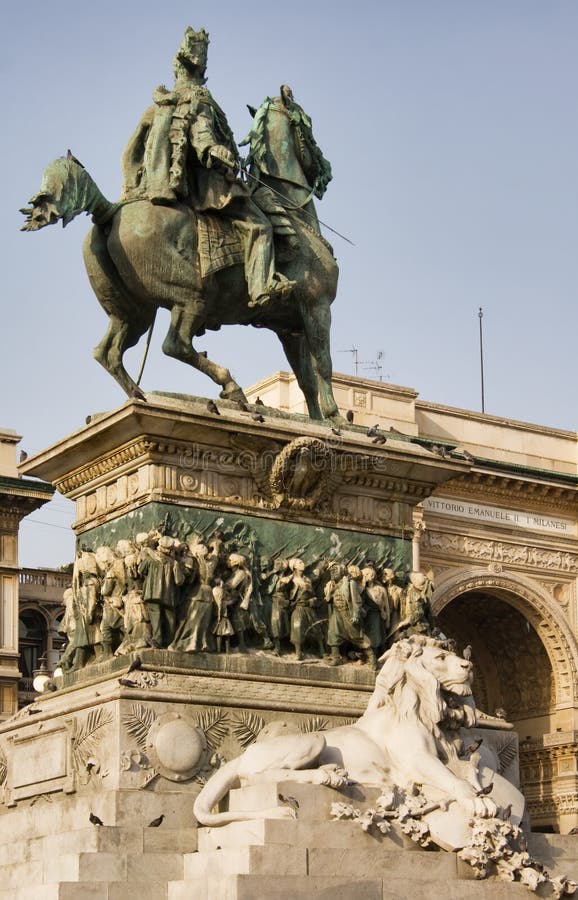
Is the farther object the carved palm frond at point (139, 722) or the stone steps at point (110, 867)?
the carved palm frond at point (139, 722)

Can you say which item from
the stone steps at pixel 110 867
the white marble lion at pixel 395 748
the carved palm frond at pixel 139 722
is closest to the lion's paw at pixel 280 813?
the white marble lion at pixel 395 748

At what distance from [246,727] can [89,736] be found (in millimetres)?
1413

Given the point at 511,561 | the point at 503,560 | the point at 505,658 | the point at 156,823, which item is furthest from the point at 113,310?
the point at 505,658

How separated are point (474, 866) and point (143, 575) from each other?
428cm

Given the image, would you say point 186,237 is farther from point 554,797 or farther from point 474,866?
point 554,797

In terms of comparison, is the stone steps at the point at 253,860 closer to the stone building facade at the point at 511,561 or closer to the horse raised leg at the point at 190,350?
the horse raised leg at the point at 190,350

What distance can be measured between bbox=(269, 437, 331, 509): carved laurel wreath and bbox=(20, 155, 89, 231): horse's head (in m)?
3.14

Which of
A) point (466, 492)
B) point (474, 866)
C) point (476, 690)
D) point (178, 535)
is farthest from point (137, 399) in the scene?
point (476, 690)

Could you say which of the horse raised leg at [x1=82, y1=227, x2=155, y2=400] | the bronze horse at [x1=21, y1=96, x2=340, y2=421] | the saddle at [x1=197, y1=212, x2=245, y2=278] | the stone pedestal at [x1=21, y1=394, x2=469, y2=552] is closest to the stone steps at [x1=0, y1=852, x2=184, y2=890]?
the stone pedestal at [x1=21, y1=394, x2=469, y2=552]

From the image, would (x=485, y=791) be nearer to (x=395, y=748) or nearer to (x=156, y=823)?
(x=395, y=748)

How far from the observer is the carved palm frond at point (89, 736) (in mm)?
16391

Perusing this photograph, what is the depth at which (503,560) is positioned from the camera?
171 ft

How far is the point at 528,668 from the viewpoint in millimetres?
53406

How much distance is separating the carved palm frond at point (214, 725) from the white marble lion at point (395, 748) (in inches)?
22.1
